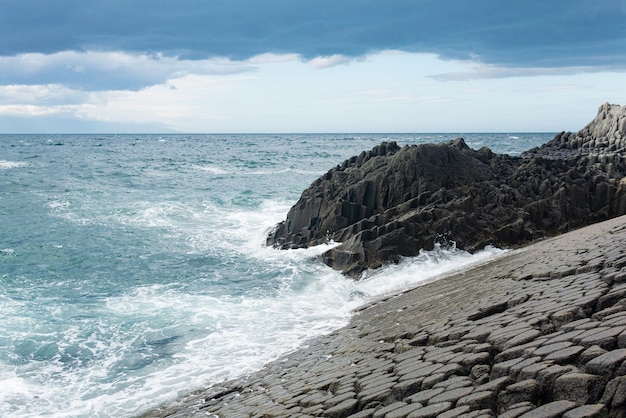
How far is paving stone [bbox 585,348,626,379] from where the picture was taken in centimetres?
495

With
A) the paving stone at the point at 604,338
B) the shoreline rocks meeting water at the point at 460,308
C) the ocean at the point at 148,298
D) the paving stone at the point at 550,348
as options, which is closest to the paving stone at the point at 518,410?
the shoreline rocks meeting water at the point at 460,308

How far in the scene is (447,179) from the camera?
2067 cm

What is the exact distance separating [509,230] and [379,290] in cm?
562

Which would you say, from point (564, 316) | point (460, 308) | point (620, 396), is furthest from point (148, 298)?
point (620, 396)

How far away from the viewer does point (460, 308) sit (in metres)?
9.79

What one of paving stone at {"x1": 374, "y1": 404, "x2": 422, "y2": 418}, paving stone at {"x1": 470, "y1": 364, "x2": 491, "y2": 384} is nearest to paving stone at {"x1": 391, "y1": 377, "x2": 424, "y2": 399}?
paving stone at {"x1": 374, "y1": 404, "x2": 422, "y2": 418}

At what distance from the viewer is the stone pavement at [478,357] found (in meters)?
5.20

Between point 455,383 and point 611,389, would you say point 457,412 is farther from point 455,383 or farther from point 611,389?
point 611,389

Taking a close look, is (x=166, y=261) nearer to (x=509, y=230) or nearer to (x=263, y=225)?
(x=263, y=225)

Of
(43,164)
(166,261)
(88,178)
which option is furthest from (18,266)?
(43,164)

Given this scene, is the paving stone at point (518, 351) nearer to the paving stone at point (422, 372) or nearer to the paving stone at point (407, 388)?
the paving stone at point (422, 372)

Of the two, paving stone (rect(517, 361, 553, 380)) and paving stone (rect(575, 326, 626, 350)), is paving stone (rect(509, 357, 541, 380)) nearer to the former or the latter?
paving stone (rect(517, 361, 553, 380))

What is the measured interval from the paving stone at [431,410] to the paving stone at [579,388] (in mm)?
975

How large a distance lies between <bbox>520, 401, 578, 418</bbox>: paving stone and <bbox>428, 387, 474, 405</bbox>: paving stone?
878 millimetres
